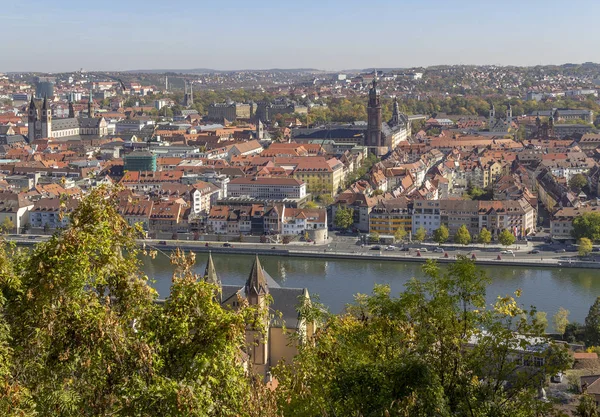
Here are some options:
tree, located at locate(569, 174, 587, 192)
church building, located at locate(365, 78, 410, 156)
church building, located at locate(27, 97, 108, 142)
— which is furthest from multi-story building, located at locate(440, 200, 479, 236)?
church building, located at locate(27, 97, 108, 142)

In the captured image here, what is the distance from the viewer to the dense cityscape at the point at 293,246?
2312 mm

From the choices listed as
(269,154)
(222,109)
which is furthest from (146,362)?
(222,109)

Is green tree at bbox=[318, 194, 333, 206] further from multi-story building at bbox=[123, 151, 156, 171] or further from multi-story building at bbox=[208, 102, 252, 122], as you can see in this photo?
multi-story building at bbox=[208, 102, 252, 122]

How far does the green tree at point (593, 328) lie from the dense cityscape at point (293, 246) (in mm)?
30

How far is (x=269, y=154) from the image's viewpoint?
21.5 metres

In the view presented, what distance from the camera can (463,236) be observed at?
13672mm

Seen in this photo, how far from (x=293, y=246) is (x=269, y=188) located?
3.30 m

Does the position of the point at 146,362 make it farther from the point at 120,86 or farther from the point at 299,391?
the point at 120,86

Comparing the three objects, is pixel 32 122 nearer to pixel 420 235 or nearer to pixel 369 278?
pixel 420 235

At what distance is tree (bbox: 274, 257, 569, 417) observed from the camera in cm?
268

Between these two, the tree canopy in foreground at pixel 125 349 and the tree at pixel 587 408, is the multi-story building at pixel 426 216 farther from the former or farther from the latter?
the tree at pixel 587 408

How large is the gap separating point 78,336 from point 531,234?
12883 mm

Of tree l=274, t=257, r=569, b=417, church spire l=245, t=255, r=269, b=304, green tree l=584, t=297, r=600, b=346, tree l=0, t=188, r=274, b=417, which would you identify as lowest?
green tree l=584, t=297, r=600, b=346

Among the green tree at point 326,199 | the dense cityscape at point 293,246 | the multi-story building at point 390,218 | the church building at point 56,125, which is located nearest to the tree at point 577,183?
the dense cityscape at point 293,246
